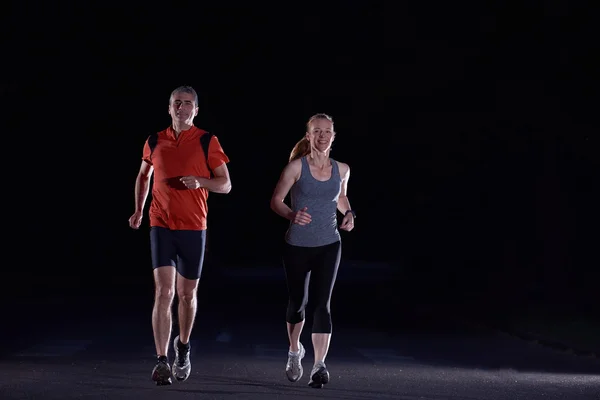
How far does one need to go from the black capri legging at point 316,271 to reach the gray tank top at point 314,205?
70mm

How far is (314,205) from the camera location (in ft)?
30.4

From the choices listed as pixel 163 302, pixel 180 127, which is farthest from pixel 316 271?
pixel 180 127

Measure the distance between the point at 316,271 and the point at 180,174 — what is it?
4.47 ft

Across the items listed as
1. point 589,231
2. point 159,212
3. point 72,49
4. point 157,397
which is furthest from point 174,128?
point 72,49

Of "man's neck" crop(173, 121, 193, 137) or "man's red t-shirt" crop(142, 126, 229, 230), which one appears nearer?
Result: "man's red t-shirt" crop(142, 126, 229, 230)

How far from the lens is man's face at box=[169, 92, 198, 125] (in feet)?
30.8

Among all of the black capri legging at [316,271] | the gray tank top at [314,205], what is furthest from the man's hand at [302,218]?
the black capri legging at [316,271]

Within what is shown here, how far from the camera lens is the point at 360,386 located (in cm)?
1027

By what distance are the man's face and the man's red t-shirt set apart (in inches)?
4.5

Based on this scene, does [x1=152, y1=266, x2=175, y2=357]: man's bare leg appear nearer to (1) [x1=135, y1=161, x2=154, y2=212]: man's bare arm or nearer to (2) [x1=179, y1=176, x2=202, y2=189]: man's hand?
(1) [x1=135, y1=161, x2=154, y2=212]: man's bare arm

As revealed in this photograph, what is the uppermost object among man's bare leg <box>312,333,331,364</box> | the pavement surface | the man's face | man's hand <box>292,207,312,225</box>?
the man's face

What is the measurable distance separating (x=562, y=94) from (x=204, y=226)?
1324 centimetres

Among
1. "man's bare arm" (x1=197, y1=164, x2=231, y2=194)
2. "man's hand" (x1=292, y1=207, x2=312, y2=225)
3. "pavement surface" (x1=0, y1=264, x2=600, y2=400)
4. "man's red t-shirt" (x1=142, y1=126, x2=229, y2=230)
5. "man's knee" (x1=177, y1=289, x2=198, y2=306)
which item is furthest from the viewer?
"pavement surface" (x1=0, y1=264, x2=600, y2=400)

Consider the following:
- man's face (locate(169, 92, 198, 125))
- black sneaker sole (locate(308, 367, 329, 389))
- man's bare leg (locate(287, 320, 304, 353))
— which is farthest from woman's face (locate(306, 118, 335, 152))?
black sneaker sole (locate(308, 367, 329, 389))
